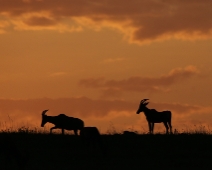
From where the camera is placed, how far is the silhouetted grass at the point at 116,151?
28.6 metres

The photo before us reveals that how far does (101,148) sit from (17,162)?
4.17 m

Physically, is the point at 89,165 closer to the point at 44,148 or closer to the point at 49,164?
the point at 49,164

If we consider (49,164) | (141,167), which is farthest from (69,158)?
(141,167)

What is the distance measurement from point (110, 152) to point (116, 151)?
38cm

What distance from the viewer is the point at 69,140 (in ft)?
108

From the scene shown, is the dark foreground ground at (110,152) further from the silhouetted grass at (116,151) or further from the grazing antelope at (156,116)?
the grazing antelope at (156,116)

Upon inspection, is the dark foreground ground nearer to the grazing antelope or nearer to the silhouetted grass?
the silhouetted grass

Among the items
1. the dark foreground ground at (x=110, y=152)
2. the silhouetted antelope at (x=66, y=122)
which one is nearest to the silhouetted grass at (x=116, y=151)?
the dark foreground ground at (x=110, y=152)

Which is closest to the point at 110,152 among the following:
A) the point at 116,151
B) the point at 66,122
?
the point at 116,151

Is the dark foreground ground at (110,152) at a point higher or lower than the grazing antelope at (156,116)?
lower

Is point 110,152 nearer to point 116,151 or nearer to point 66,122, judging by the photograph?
point 116,151

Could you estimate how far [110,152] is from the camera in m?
31.3

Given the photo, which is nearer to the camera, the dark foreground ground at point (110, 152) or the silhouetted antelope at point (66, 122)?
the dark foreground ground at point (110, 152)

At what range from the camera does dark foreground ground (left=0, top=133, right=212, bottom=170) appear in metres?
28.5
